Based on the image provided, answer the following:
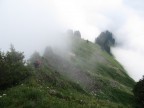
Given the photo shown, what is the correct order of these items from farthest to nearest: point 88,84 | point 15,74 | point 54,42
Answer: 1. point 54,42
2. point 88,84
3. point 15,74

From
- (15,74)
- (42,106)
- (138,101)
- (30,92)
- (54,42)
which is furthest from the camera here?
(54,42)

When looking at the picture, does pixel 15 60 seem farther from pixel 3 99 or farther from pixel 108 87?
pixel 108 87

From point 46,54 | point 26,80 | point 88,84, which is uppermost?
point 46,54

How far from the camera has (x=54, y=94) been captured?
3209cm

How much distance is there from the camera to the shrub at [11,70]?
3456cm

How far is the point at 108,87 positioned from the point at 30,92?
46878mm

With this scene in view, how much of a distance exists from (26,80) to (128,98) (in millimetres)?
42348

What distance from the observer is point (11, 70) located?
3591 centimetres

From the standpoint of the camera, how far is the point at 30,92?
29.5 meters

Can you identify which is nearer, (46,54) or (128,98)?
(128,98)

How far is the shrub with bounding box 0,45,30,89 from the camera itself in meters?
34.6

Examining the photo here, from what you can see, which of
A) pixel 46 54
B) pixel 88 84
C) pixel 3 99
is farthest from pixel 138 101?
pixel 3 99

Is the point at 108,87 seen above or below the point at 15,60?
above

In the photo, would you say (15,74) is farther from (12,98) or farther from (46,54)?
(46,54)
